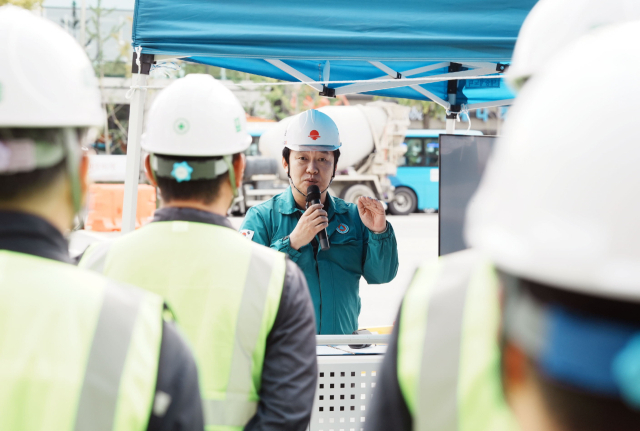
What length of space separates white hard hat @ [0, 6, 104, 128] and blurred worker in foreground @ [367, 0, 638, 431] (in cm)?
71

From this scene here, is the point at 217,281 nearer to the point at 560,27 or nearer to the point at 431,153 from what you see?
the point at 560,27

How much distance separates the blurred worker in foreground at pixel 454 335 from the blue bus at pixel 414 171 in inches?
817

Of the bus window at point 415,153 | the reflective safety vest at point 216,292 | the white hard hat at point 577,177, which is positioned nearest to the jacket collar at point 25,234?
the reflective safety vest at point 216,292

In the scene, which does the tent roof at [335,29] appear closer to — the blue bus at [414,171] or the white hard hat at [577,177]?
the white hard hat at [577,177]

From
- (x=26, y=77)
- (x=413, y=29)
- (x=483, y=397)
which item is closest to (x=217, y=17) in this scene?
(x=413, y=29)

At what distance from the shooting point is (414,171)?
2181 cm

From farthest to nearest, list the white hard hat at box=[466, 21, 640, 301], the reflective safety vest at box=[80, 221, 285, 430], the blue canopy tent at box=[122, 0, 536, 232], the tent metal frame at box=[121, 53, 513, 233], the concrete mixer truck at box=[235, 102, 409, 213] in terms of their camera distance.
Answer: the concrete mixer truck at box=[235, 102, 409, 213] → the tent metal frame at box=[121, 53, 513, 233] → the blue canopy tent at box=[122, 0, 536, 232] → the reflective safety vest at box=[80, 221, 285, 430] → the white hard hat at box=[466, 21, 640, 301]

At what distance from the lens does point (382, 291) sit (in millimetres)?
11125

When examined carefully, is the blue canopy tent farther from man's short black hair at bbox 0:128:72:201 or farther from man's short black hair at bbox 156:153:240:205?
man's short black hair at bbox 0:128:72:201

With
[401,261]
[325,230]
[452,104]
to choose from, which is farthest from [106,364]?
[401,261]

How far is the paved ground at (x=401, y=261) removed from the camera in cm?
926

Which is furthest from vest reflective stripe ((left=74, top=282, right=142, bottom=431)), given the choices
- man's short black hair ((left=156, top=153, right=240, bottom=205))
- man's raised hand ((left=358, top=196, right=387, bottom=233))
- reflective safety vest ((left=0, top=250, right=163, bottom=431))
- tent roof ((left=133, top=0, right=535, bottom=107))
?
man's raised hand ((left=358, top=196, right=387, bottom=233))

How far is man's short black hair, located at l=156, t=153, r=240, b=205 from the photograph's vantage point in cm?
180

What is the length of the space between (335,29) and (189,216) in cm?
160
